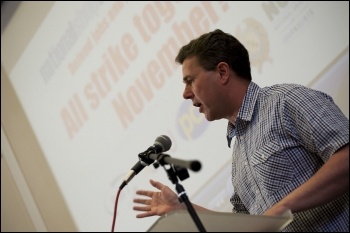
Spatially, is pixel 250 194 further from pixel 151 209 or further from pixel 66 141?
pixel 66 141

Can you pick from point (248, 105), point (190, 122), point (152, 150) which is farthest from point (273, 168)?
point (190, 122)

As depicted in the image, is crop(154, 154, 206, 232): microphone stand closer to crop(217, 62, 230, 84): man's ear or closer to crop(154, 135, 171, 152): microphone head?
crop(154, 135, 171, 152): microphone head

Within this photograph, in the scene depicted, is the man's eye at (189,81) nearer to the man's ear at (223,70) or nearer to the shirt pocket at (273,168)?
the man's ear at (223,70)

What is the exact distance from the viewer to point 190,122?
136 inches

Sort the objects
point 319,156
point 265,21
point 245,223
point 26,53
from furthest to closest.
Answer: point 26,53, point 265,21, point 319,156, point 245,223

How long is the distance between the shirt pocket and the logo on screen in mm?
1595

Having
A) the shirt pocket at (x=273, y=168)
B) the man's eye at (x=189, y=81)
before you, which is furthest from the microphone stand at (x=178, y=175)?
the man's eye at (x=189, y=81)

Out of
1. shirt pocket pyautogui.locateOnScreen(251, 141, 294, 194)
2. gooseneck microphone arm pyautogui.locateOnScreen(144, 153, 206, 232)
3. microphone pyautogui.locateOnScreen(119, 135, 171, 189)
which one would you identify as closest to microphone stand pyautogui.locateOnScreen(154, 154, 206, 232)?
gooseneck microphone arm pyautogui.locateOnScreen(144, 153, 206, 232)

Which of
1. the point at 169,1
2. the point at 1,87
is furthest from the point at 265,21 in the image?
the point at 1,87

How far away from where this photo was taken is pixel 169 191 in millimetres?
1776

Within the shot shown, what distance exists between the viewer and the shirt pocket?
1.70 meters

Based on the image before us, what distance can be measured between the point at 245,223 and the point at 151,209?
58 cm

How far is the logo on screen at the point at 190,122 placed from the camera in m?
3.39

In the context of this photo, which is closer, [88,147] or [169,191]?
[169,191]
